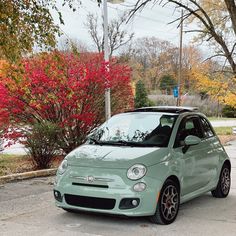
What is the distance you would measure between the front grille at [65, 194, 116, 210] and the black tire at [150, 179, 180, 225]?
24.8 inches

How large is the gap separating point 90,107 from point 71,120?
904mm

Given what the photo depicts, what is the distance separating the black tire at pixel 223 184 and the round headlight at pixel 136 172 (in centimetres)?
242

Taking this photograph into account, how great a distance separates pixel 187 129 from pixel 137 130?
849 mm

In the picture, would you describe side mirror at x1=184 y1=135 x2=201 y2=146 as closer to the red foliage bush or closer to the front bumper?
the front bumper

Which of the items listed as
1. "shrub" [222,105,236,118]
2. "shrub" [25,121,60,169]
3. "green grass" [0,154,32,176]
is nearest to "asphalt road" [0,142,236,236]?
"shrub" [25,121,60,169]

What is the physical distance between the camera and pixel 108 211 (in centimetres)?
536

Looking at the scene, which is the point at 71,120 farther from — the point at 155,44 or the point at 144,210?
the point at 155,44

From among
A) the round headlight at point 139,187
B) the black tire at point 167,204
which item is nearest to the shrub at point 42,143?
the black tire at point 167,204

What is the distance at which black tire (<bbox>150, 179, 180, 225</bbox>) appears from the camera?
5.50 metres

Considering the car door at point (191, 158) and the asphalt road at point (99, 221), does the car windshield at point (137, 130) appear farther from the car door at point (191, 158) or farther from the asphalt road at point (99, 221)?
the asphalt road at point (99, 221)

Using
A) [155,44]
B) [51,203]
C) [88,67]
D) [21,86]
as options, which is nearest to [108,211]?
[51,203]

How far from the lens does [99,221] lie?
225 inches

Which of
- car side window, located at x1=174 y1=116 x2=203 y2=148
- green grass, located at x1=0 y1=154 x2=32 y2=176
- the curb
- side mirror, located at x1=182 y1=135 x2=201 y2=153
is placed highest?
car side window, located at x1=174 y1=116 x2=203 y2=148

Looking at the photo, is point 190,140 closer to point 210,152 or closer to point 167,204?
point 210,152
